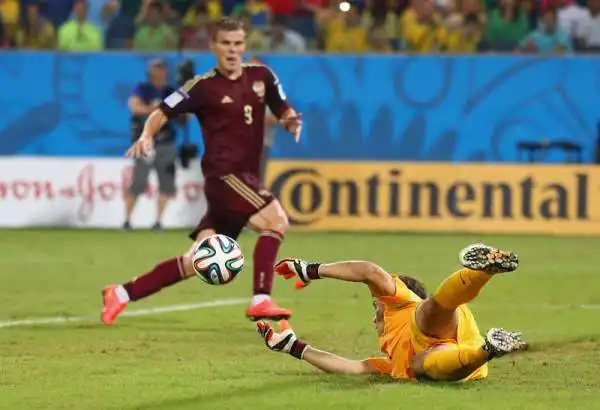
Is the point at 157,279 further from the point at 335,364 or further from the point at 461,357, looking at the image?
the point at 461,357

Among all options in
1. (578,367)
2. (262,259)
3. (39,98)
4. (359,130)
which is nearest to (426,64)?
(359,130)

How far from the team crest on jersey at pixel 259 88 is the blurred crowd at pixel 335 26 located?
13799 mm

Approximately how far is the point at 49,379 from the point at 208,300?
18.3ft

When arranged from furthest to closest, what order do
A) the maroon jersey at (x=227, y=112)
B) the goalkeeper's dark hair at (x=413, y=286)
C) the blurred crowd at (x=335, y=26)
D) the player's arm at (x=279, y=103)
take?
the blurred crowd at (x=335, y=26) < the player's arm at (x=279, y=103) < the maroon jersey at (x=227, y=112) < the goalkeeper's dark hair at (x=413, y=286)

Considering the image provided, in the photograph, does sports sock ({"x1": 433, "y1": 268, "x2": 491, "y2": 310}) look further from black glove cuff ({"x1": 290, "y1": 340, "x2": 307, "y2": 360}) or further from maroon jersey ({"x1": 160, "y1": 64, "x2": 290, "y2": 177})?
maroon jersey ({"x1": 160, "y1": 64, "x2": 290, "y2": 177})

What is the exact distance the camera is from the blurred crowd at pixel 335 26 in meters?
26.0

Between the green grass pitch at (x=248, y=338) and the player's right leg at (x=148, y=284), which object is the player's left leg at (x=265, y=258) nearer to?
the green grass pitch at (x=248, y=338)

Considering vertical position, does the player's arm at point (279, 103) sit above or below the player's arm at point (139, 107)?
below

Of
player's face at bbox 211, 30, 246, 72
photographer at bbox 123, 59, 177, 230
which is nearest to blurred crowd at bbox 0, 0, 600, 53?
photographer at bbox 123, 59, 177, 230

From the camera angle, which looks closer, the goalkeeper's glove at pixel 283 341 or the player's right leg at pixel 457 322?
the player's right leg at pixel 457 322

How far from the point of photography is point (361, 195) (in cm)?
2317

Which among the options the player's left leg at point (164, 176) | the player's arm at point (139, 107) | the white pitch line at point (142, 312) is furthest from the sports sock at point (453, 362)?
the player's left leg at point (164, 176)

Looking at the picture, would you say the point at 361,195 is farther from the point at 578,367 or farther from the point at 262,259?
the point at 578,367

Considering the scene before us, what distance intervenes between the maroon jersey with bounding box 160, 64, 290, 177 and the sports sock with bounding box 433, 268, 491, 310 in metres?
3.96
